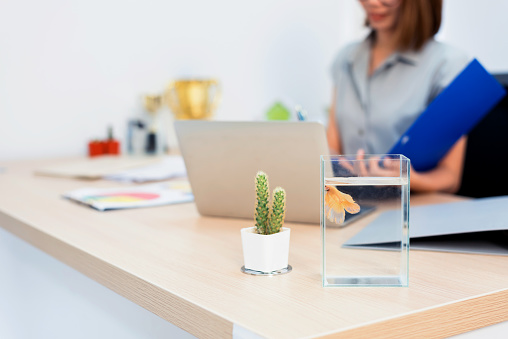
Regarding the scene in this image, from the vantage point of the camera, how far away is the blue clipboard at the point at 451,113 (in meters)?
1.04

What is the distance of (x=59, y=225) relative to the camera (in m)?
0.94

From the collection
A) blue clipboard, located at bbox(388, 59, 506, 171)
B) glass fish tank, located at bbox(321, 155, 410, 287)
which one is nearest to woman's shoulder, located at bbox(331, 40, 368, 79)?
blue clipboard, located at bbox(388, 59, 506, 171)

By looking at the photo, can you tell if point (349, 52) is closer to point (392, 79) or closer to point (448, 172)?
point (392, 79)

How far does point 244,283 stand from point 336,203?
5.2 inches

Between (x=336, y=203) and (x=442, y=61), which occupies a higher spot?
(x=442, y=61)

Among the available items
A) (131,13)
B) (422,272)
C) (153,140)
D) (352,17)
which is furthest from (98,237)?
(352,17)

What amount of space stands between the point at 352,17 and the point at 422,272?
7.01 ft

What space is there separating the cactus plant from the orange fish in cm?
5

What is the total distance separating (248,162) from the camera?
91cm

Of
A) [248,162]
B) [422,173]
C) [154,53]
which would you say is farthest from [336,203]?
[154,53]

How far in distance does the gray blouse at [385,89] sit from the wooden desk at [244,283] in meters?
0.84

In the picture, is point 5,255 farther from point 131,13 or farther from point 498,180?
point 498,180

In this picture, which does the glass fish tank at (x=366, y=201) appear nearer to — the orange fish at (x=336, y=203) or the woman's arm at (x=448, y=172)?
the orange fish at (x=336, y=203)

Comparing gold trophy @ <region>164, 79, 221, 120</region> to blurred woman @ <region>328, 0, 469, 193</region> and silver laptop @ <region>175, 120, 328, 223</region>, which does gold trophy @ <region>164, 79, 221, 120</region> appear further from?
silver laptop @ <region>175, 120, 328, 223</region>
